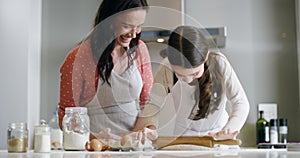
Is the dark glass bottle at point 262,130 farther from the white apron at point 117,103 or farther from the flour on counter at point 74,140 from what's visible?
the flour on counter at point 74,140

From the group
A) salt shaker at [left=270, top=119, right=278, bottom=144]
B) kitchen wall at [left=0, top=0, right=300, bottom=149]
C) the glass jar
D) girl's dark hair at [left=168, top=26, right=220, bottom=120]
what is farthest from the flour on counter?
salt shaker at [left=270, top=119, right=278, bottom=144]

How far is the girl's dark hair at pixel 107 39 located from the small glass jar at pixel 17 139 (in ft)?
1.62

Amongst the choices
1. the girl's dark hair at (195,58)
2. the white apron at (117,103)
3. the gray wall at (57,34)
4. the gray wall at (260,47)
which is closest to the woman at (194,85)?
the girl's dark hair at (195,58)

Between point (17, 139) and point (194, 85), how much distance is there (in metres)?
0.73

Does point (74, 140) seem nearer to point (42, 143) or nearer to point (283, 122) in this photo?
point (42, 143)

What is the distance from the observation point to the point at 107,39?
1.57 metres

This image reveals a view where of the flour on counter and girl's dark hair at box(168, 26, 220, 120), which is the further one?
girl's dark hair at box(168, 26, 220, 120)

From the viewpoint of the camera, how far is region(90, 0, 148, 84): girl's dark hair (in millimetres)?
1551

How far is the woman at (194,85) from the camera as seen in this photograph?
1.63m

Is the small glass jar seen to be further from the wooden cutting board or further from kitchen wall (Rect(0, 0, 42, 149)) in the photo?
kitchen wall (Rect(0, 0, 42, 149))

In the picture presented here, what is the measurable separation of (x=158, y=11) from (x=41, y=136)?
33.1 inches

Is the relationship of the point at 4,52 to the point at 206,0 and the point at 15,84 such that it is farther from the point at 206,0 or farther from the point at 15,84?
the point at 206,0

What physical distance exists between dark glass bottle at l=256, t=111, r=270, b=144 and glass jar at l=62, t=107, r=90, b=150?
104 centimetres

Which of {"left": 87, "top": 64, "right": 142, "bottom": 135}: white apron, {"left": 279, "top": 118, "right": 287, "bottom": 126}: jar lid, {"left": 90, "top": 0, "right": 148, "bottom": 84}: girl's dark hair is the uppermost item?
{"left": 90, "top": 0, "right": 148, "bottom": 84}: girl's dark hair
